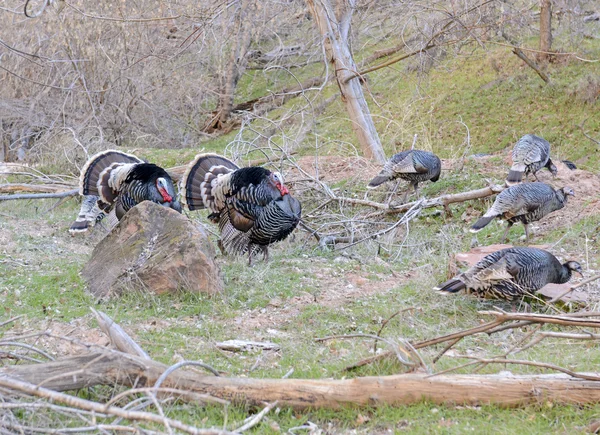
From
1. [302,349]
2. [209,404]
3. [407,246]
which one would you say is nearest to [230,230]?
[407,246]

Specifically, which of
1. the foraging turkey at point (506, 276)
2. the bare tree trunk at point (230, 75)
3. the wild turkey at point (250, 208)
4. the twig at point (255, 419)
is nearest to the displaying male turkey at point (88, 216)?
the wild turkey at point (250, 208)

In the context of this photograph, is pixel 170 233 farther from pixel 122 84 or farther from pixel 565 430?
pixel 122 84

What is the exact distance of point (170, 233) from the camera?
6.24 meters

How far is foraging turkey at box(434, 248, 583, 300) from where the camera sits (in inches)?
234

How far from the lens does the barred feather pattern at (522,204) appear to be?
26.0ft

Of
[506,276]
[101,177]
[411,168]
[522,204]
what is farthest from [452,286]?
[101,177]

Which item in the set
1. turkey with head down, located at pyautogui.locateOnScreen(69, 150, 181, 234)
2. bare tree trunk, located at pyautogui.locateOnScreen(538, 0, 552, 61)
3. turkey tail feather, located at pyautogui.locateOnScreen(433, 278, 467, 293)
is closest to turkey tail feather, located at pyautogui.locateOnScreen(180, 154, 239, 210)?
turkey with head down, located at pyautogui.locateOnScreen(69, 150, 181, 234)

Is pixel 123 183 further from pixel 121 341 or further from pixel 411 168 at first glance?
pixel 121 341

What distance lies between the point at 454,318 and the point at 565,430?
2.21 m

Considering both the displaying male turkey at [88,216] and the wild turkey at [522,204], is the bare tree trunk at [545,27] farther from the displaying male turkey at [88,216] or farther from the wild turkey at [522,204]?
the displaying male turkey at [88,216]

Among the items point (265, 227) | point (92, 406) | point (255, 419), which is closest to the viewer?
point (92, 406)

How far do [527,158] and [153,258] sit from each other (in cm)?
530

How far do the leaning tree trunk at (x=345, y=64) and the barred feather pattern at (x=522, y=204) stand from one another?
4026 millimetres

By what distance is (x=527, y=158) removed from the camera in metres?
9.23
